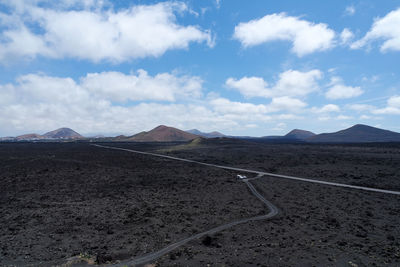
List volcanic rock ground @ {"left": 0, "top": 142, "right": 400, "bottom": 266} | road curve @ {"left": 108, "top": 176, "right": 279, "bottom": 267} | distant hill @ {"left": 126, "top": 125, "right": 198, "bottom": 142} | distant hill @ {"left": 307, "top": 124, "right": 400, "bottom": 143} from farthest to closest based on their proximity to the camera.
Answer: distant hill @ {"left": 126, "top": 125, "right": 198, "bottom": 142} < distant hill @ {"left": 307, "top": 124, "right": 400, "bottom": 143} < volcanic rock ground @ {"left": 0, "top": 142, "right": 400, "bottom": 266} < road curve @ {"left": 108, "top": 176, "right": 279, "bottom": 267}

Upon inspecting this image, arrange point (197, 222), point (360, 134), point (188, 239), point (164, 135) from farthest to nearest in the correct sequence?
point (164, 135), point (360, 134), point (197, 222), point (188, 239)

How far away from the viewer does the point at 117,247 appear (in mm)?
9344

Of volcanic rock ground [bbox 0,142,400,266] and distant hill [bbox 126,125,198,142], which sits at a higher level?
distant hill [bbox 126,125,198,142]

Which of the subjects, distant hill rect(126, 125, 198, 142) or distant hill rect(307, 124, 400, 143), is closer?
distant hill rect(307, 124, 400, 143)

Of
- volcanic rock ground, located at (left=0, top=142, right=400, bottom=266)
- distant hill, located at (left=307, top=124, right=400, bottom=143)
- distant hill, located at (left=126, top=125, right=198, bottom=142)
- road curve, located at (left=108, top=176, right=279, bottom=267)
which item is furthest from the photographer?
distant hill, located at (left=126, top=125, right=198, bottom=142)

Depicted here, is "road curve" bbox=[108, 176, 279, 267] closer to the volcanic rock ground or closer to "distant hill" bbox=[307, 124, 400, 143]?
the volcanic rock ground

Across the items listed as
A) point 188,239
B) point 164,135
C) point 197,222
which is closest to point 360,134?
point 164,135

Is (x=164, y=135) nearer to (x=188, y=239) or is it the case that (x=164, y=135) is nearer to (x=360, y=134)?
(x=360, y=134)

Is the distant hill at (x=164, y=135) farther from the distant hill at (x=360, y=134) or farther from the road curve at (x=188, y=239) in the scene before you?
the road curve at (x=188, y=239)

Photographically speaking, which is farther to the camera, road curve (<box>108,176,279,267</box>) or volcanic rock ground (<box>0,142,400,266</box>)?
volcanic rock ground (<box>0,142,400,266</box>)

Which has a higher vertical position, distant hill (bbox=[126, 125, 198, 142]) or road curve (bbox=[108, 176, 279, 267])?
distant hill (bbox=[126, 125, 198, 142])

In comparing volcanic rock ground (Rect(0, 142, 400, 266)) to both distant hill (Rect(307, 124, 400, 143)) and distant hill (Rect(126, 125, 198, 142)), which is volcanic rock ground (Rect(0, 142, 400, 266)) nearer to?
distant hill (Rect(126, 125, 198, 142))

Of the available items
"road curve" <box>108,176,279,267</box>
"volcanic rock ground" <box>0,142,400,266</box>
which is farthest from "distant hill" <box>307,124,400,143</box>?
"road curve" <box>108,176,279,267</box>

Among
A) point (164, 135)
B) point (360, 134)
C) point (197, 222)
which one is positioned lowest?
point (197, 222)
